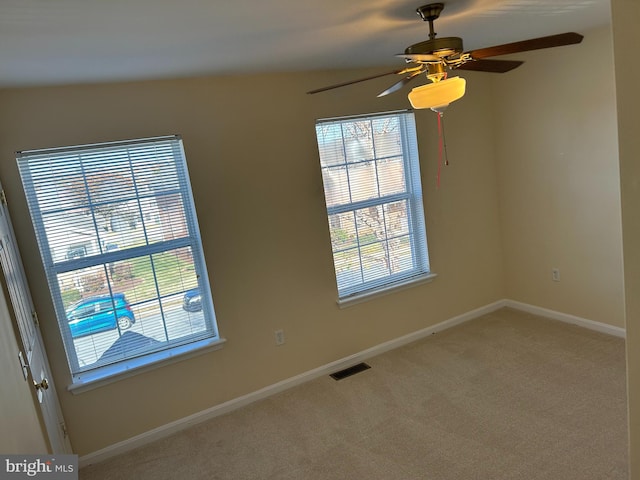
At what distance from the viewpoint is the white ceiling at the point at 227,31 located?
1544mm

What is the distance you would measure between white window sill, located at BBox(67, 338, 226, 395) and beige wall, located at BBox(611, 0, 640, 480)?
258 centimetres

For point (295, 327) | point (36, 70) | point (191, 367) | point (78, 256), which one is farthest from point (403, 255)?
point (36, 70)

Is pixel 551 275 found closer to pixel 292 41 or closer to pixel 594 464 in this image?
pixel 594 464

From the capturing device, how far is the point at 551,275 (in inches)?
159

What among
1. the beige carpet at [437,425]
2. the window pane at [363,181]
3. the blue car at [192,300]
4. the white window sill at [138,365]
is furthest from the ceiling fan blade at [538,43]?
the white window sill at [138,365]

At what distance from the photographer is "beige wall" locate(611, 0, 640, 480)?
2.87 feet

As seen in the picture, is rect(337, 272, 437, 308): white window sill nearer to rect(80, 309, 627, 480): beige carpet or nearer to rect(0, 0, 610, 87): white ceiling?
rect(80, 309, 627, 480): beige carpet

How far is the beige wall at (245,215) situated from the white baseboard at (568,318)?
0.98 meters

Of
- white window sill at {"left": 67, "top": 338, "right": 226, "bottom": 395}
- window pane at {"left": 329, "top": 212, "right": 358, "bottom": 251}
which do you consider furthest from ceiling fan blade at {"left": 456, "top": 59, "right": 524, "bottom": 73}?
white window sill at {"left": 67, "top": 338, "right": 226, "bottom": 395}

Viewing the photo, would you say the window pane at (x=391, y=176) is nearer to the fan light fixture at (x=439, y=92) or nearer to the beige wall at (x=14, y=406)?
the fan light fixture at (x=439, y=92)

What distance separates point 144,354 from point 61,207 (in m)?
1.06

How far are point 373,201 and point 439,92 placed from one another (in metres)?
1.83

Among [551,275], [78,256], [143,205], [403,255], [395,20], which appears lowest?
[551,275]

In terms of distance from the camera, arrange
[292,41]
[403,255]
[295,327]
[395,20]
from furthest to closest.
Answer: [403,255] → [295,327] → [292,41] → [395,20]
